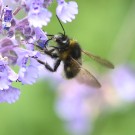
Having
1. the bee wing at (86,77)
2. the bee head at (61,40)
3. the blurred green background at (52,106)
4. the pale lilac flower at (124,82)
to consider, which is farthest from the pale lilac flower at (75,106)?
the bee head at (61,40)

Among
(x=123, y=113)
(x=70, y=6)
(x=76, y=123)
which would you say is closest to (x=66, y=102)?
(x=76, y=123)

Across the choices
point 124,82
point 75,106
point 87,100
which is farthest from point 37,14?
point 124,82

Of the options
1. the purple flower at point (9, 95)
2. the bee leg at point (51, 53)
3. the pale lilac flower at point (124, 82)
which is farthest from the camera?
the pale lilac flower at point (124, 82)

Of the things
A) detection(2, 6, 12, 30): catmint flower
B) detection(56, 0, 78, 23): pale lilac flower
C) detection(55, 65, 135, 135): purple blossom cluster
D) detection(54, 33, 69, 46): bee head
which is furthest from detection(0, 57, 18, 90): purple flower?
detection(55, 65, 135, 135): purple blossom cluster

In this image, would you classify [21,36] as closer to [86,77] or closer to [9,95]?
[9,95]

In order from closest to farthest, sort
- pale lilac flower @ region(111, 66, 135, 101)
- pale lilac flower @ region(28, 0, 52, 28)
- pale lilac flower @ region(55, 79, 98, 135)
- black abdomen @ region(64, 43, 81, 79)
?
pale lilac flower @ region(28, 0, 52, 28) → black abdomen @ region(64, 43, 81, 79) → pale lilac flower @ region(55, 79, 98, 135) → pale lilac flower @ region(111, 66, 135, 101)

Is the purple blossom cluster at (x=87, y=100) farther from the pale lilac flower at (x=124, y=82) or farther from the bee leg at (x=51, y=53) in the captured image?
the bee leg at (x=51, y=53)

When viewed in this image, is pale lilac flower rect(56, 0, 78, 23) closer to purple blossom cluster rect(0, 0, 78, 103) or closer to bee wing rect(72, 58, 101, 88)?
purple blossom cluster rect(0, 0, 78, 103)

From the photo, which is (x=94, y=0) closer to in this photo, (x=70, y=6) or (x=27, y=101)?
(x=27, y=101)
